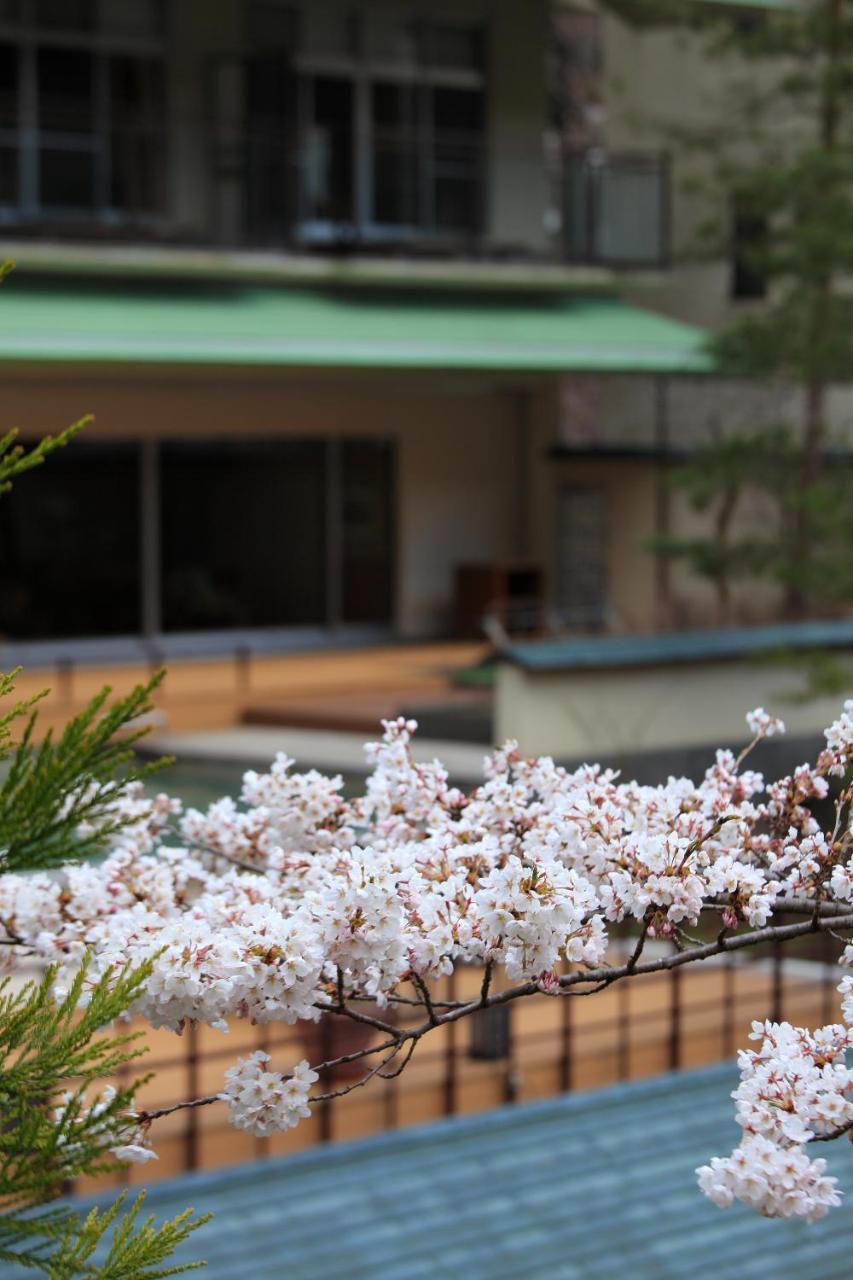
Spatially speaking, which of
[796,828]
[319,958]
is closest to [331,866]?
[319,958]

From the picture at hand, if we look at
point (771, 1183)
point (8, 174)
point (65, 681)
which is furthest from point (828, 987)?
point (8, 174)

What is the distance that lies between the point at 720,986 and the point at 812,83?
9.48 meters

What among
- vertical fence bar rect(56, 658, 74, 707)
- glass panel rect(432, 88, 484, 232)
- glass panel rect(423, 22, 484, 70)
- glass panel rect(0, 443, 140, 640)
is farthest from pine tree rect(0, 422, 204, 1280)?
glass panel rect(423, 22, 484, 70)

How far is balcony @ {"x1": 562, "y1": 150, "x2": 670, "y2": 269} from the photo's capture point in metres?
24.4

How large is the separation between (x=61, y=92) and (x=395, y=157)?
3832mm

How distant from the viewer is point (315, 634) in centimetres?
2394

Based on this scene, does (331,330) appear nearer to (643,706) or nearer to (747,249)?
(747,249)

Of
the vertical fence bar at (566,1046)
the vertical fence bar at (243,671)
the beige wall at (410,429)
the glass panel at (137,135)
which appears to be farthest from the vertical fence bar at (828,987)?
the glass panel at (137,135)

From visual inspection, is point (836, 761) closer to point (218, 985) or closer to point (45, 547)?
point (218, 985)

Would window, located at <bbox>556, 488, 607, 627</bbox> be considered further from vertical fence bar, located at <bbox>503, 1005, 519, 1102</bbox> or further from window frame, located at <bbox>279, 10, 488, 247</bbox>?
vertical fence bar, located at <bbox>503, 1005, 519, 1102</bbox>

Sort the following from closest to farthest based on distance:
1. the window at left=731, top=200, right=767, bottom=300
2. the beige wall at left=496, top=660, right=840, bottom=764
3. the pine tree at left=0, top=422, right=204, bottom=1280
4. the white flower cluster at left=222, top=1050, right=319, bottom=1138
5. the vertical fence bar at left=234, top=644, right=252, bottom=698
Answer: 1. the pine tree at left=0, top=422, right=204, bottom=1280
2. the white flower cluster at left=222, top=1050, right=319, bottom=1138
3. the beige wall at left=496, top=660, right=840, bottom=764
4. the window at left=731, top=200, right=767, bottom=300
5. the vertical fence bar at left=234, top=644, right=252, bottom=698

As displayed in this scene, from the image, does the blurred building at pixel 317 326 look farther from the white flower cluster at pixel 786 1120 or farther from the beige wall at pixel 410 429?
the white flower cluster at pixel 786 1120

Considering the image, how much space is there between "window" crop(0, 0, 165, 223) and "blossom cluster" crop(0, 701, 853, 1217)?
16.5 meters

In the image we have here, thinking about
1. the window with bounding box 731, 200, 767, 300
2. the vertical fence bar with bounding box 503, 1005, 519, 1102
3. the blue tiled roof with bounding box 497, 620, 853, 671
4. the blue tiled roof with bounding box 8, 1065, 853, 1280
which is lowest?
the blue tiled roof with bounding box 8, 1065, 853, 1280
